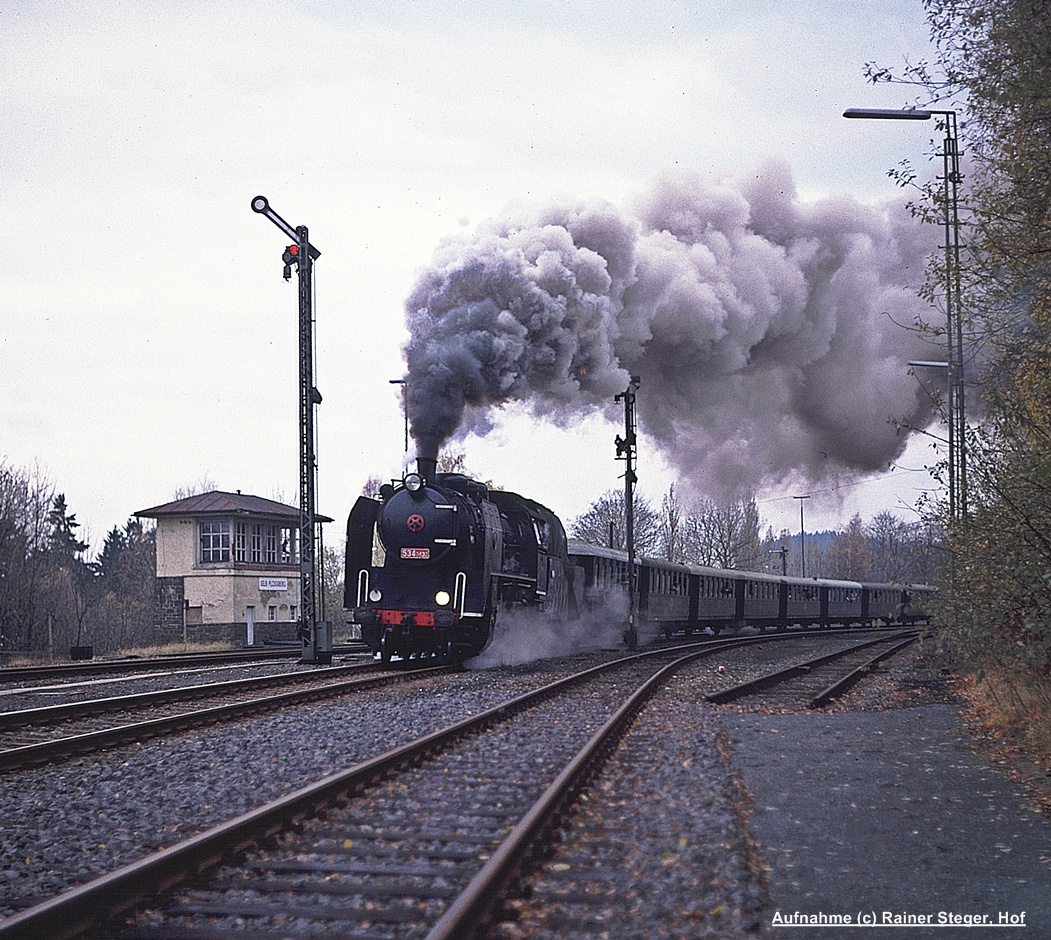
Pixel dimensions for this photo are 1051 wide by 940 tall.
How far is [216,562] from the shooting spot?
44594 millimetres

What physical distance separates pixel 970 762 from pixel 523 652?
12.0 m

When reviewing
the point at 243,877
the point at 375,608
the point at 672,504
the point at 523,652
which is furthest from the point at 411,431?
the point at 672,504

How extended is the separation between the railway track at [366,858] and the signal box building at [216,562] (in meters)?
36.0

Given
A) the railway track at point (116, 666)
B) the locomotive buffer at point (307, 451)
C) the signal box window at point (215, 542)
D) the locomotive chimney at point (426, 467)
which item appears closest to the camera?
the railway track at point (116, 666)

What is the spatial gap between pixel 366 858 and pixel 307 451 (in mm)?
14516

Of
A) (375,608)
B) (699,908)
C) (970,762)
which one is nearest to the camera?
(699,908)

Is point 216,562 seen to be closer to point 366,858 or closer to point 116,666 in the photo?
point 116,666

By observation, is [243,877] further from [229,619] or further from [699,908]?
[229,619]

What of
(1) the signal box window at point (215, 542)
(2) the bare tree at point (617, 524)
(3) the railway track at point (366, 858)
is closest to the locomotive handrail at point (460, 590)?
(3) the railway track at point (366, 858)

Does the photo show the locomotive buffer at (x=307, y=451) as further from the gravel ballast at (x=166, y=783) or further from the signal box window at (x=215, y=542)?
the signal box window at (x=215, y=542)

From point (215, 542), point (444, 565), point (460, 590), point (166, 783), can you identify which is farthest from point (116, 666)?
point (215, 542)

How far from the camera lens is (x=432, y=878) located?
4922mm

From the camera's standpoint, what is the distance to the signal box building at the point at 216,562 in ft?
144

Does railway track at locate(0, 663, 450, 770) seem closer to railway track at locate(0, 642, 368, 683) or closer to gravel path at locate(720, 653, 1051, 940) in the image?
railway track at locate(0, 642, 368, 683)
